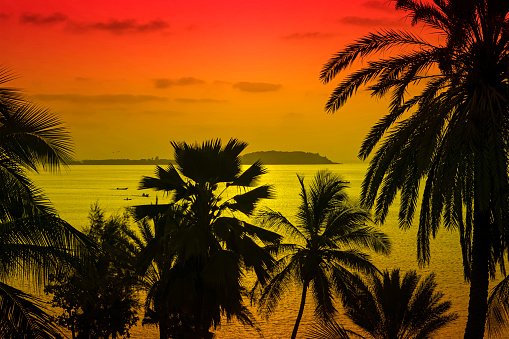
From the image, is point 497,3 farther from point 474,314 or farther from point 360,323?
point 360,323

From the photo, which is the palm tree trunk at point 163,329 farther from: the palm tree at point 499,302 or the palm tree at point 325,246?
the palm tree at point 499,302

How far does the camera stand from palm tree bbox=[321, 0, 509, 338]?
1302cm

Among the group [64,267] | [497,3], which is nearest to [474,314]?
[497,3]

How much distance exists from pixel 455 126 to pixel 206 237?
9.04 metres

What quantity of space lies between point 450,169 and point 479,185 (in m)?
0.76


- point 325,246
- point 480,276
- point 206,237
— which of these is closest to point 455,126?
point 480,276

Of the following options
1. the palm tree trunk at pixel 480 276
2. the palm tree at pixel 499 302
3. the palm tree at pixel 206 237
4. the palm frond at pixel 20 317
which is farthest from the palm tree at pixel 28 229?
the palm tree at pixel 499 302

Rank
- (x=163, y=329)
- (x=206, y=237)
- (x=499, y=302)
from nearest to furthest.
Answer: (x=499, y=302)
(x=206, y=237)
(x=163, y=329)

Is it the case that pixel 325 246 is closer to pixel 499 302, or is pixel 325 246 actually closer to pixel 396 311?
pixel 396 311

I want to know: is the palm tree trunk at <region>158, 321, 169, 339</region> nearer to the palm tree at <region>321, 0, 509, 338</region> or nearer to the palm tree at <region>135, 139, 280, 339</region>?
the palm tree at <region>135, 139, 280, 339</region>

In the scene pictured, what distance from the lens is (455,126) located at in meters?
13.5

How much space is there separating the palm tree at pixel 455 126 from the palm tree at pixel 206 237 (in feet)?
15.9

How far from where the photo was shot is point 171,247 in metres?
17.9

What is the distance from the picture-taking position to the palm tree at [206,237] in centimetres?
1822
